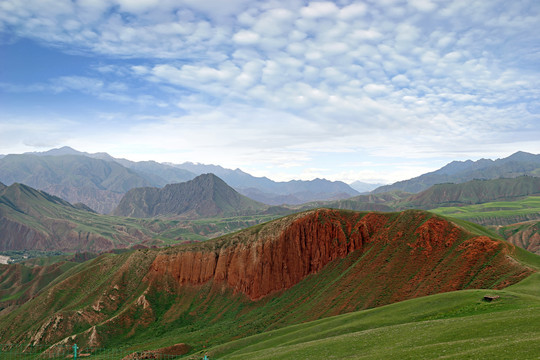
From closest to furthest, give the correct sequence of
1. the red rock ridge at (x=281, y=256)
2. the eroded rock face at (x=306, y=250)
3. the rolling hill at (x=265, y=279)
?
the rolling hill at (x=265, y=279) → the eroded rock face at (x=306, y=250) → the red rock ridge at (x=281, y=256)

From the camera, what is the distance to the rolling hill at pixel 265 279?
6744 centimetres

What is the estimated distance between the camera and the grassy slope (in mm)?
23227

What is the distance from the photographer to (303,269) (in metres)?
97.4

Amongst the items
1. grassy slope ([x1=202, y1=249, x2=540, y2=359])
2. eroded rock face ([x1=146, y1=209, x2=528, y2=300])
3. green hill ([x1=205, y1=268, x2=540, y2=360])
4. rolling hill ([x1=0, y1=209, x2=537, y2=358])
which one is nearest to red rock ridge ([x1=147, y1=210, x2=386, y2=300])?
eroded rock face ([x1=146, y1=209, x2=528, y2=300])

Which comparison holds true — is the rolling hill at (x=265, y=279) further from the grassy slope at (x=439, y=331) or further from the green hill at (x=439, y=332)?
the grassy slope at (x=439, y=331)

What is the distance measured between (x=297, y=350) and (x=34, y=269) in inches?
7729

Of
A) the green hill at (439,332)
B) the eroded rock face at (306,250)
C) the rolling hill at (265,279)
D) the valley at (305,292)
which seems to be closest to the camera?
the green hill at (439,332)

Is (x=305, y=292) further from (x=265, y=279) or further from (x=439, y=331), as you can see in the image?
(x=439, y=331)

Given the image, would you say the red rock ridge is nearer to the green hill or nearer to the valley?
the valley

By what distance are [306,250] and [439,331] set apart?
70284 millimetres

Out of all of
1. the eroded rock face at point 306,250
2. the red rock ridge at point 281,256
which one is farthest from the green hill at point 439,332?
the red rock ridge at point 281,256

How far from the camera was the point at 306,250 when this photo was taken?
99.4m

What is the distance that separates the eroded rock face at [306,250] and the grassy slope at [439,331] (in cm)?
2238

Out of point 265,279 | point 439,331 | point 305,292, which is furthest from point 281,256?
point 439,331
